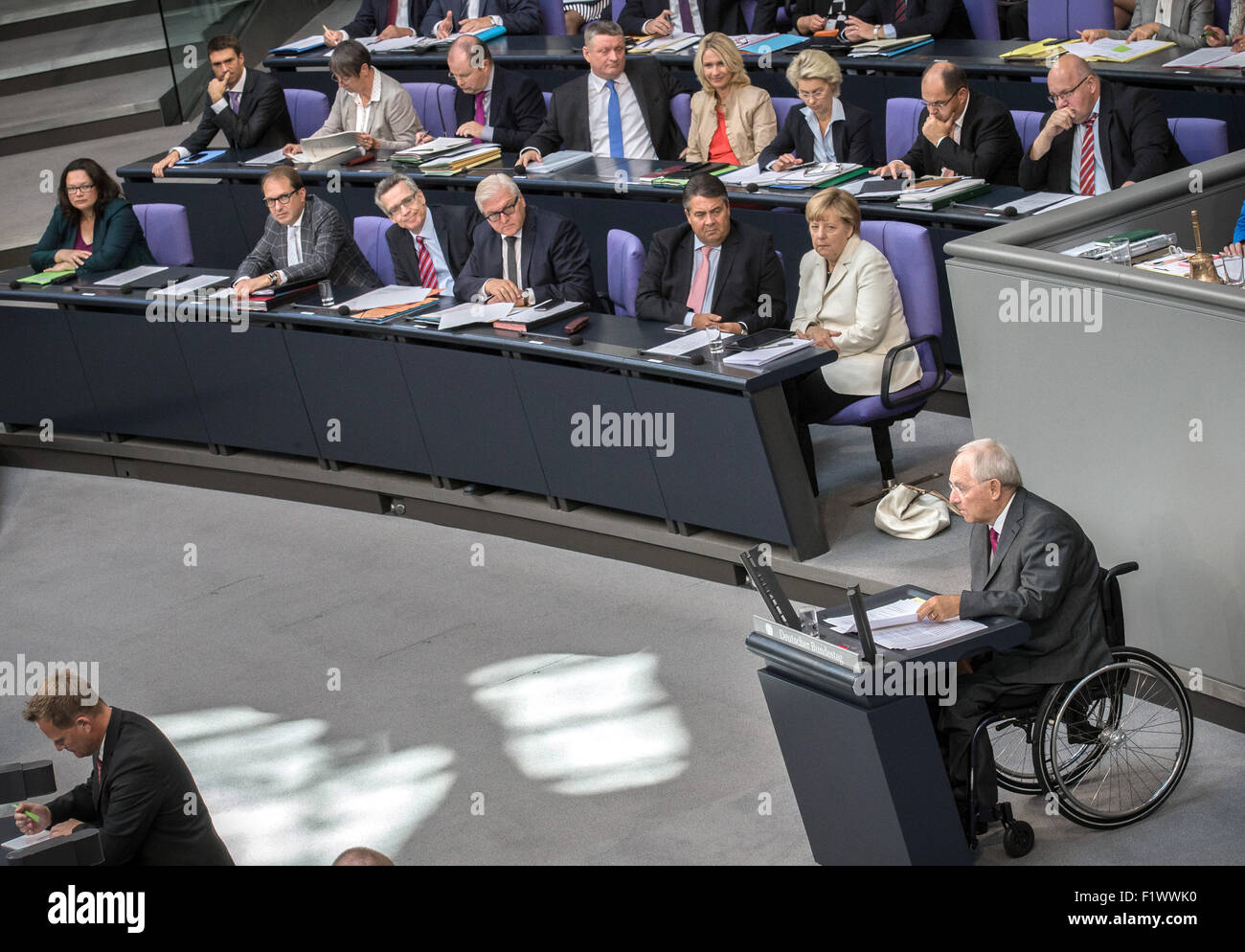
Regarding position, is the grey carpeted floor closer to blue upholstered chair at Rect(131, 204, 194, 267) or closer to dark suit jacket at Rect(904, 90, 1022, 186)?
blue upholstered chair at Rect(131, 204, 194, 267)

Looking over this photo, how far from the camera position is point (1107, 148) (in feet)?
21.8

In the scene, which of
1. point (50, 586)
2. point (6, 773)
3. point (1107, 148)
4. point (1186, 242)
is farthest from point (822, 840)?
point (50, 586)

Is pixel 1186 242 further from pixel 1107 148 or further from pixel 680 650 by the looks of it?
pixel 680 650

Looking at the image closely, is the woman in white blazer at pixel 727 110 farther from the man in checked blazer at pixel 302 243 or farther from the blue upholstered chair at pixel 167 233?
the blue upholstered chair at pixel 167 233

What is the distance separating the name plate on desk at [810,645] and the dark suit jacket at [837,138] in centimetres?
388

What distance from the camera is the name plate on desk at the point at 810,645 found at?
155 inches

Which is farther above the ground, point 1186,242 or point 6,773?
point 1186,242

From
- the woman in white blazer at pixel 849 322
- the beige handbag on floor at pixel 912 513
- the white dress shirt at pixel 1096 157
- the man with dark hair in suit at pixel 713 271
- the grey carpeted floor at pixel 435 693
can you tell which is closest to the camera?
the grey carpeted floor at pixel 435 693

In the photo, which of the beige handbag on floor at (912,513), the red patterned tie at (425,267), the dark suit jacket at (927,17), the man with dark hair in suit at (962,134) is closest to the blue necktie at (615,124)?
the red patterned tie at (425,267)

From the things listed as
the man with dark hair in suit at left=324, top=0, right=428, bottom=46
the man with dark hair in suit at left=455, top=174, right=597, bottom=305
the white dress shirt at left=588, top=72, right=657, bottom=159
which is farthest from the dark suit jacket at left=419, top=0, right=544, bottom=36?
the man with dark hair in suit at left=455, top=174, right=597, bottom=305

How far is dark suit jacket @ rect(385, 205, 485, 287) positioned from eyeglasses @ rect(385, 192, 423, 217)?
12 cm

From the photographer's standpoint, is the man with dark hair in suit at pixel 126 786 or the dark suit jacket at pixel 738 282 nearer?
the man with dark hair in suit at pixel 126 786

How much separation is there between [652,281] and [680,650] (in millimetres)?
1684
